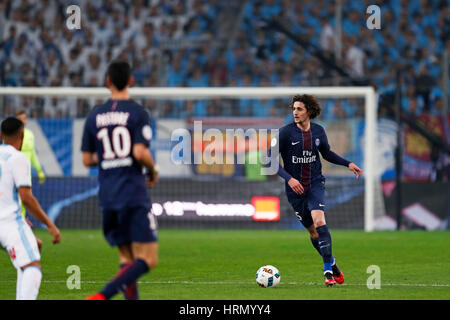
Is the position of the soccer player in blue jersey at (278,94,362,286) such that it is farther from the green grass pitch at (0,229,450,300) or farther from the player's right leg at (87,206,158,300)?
the player's right leg at (87,206,158,300)

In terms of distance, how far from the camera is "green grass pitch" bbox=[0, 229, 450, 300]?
919 centimetres

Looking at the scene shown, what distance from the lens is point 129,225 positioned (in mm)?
7035

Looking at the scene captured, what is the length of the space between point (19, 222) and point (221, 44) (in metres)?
16.8

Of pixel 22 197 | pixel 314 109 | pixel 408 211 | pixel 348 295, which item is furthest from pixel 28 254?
pixel 408 211

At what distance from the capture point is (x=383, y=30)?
2411 centimetres

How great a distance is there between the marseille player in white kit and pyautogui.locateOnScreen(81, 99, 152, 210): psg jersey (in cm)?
65

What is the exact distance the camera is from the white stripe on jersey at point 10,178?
23.5 feet

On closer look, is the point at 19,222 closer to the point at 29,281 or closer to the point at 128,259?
the point at 29,281

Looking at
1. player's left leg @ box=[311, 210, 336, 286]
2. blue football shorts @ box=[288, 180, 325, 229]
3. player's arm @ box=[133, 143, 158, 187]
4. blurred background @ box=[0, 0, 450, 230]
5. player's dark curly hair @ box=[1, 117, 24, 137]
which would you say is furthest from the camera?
blurred background @ box=[0, 0, 450, 230]

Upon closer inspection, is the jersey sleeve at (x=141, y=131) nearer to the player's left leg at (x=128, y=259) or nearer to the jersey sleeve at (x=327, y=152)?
the player's left leg at (x=128, y=259)

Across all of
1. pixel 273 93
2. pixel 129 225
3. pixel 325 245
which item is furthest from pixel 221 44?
pixel 129 225

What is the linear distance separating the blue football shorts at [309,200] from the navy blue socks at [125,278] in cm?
372

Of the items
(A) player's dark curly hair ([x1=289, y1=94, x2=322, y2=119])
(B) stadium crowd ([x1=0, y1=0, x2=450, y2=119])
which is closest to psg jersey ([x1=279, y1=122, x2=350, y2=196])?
(A) player's dark curly hair ([x1=289, y1=94, x2=322, y2=119])

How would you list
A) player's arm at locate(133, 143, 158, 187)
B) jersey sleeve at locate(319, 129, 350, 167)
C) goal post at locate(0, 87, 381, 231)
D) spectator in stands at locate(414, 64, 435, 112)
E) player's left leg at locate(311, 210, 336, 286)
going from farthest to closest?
1. spectator in stands at locate(414, 64, 435, 112)
2. goal post at locate(0, 87, 381, 231)
3. jersey sleeve at locate(319, 129, 350, 167)
4. player's left leg at locate(311, 210, 336, 286)
5. player's arm at locate(133, 143, 158, 187)
